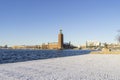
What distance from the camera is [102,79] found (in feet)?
39.4

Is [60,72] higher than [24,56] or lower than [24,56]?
higher

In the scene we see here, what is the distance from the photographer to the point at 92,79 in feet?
39.5

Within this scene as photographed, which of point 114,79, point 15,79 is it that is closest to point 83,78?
point 114,79

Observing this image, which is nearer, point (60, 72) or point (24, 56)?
point (60, 72)

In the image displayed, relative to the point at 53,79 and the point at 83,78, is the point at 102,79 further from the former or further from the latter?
the point at 53,79

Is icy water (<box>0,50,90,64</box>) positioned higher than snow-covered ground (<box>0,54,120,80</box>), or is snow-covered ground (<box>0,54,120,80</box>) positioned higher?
snow-covered ground (<box>0,54,120,80</box>)

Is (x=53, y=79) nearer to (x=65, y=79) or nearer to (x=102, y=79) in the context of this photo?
(x=65, y=79)

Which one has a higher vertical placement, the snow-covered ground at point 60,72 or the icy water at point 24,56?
the snow-covered ground at point 60,72

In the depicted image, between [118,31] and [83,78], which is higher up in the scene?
[118,31]

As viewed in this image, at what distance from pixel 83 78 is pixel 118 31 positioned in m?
80.3

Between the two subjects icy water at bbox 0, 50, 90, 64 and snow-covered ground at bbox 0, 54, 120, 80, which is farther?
icy water at bbox 0, 50, 90, 64

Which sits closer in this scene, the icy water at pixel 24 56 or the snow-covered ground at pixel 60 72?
the snow-covered ground at pixel 60 72

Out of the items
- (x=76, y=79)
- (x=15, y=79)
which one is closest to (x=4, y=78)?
(x=15, y=79)

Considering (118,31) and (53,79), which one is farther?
Result: (118,31)
